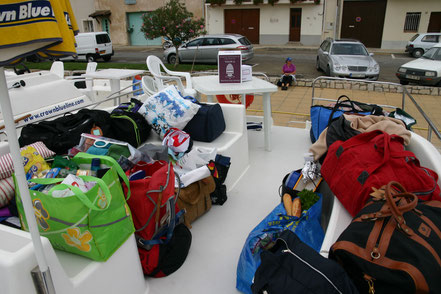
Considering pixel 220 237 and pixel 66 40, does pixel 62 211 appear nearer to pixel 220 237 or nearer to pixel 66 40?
pixel 66 40

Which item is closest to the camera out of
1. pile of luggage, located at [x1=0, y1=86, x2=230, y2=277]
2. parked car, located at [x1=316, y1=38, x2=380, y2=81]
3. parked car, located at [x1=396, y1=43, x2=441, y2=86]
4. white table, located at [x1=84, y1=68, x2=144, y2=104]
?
pile of luggage, located at [x1=0, y1=86, x2=230, y2=277]

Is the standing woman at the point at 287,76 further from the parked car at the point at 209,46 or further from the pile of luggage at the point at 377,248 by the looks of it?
the pile of luggage at the point at 377,248

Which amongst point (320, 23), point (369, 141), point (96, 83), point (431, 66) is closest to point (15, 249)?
point (369, 141)

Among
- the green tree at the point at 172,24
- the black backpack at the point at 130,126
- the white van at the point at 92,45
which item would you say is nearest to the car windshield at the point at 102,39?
the white van at the point at 92,45

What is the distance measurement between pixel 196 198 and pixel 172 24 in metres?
12.0

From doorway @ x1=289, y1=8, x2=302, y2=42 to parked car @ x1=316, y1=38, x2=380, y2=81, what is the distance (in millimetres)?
10864

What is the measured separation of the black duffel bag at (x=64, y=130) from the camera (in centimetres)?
228

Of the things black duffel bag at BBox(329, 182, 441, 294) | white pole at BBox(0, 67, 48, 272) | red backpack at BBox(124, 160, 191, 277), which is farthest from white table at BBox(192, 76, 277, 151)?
white pole at BBox(0, 67, 48, 272)

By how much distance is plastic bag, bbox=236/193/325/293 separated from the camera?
1.73 metres

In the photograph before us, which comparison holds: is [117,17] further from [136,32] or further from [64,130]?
[64,130]

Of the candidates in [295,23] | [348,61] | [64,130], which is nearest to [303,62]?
[348,61]

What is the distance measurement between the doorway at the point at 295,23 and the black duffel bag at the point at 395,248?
2270cm

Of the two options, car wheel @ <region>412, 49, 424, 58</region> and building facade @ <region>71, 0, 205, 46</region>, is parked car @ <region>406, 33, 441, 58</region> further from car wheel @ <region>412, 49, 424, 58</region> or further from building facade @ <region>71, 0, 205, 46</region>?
building facade @ <region>71, 0, 205, 46</region>

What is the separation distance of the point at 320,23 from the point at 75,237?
894 inches
